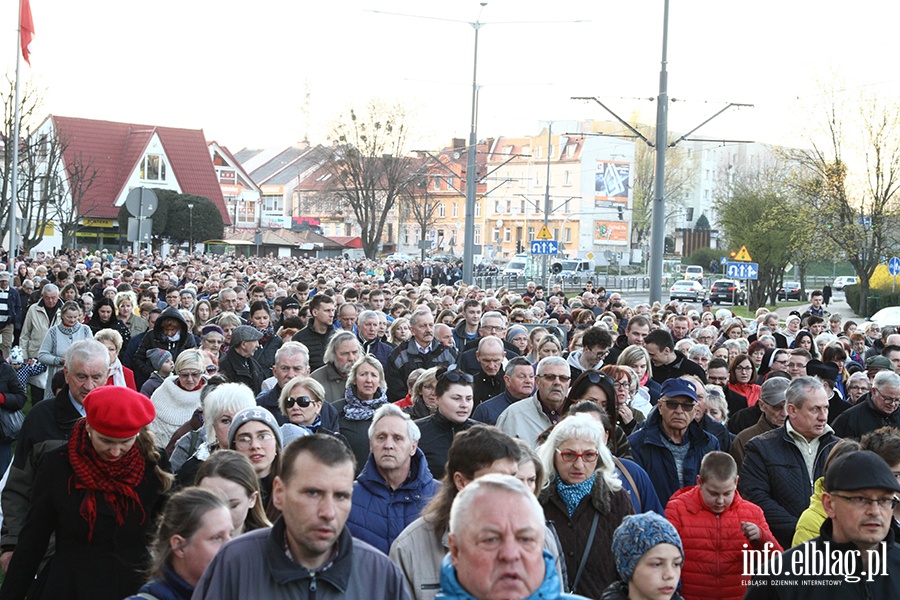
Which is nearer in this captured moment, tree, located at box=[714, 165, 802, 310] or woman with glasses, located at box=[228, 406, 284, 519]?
woman with glasses, located at box=[228, 406, 284, 519]

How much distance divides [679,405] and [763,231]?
47315mm

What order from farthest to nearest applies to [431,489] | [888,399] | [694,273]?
[694,273], [888,399], [431,489]

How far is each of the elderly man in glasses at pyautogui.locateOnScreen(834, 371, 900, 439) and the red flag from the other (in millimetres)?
28185

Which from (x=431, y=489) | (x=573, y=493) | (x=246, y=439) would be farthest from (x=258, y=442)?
(x=573, y=493)

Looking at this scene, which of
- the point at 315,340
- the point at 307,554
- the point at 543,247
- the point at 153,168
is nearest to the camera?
the point at 307,554

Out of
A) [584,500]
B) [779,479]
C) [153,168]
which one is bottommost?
[779,479]

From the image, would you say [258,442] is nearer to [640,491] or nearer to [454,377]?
[454,377]

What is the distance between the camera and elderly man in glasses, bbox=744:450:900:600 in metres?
4.64

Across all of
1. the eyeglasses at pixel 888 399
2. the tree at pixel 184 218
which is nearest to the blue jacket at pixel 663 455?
the eyeglasses at pixel 888 399

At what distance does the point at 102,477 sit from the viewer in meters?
5.38

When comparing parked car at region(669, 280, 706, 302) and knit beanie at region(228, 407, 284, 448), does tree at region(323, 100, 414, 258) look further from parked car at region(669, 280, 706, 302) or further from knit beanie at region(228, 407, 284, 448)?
knit beanie at region(228, 407, 284, 448)

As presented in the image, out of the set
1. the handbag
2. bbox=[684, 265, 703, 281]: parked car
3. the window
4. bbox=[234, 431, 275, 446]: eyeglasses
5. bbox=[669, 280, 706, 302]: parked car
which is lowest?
bbox=[669, 280, 706, 302]: parked car

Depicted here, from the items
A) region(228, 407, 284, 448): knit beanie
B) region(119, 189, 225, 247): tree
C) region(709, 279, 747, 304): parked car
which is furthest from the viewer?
region(119, 189, 225, 247): tree

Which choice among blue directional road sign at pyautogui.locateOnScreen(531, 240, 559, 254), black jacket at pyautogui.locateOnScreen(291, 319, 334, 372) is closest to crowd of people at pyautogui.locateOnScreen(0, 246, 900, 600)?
black jacket at pyautogui.locateOnScreen(291, 319, 334, 372)
